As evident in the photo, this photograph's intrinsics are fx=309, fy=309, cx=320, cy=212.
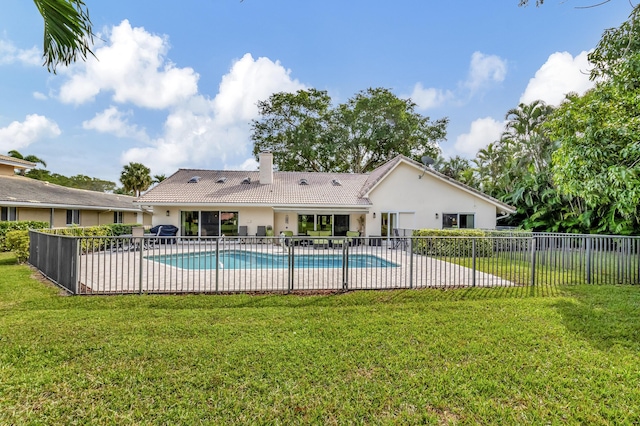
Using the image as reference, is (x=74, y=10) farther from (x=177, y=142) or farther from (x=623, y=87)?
(x=177, y=142)

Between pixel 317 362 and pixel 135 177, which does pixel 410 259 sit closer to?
pixel 317 362

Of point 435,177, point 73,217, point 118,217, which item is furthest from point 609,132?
point 118,217

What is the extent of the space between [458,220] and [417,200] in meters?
3.77

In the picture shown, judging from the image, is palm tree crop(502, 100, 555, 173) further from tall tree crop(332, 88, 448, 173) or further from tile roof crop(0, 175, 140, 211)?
tile roof crop(0, 175, 140, 211)

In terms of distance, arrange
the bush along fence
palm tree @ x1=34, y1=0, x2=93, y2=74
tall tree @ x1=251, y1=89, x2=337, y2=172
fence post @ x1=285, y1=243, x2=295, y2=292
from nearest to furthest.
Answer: palm tree @ x1=34, y1=0, x2=93, y2=74 → fence post @ x1=285, y1=243, x2=295, y2=292 → the bush along fence → tall tree @ x1=251, y1=89, x2=337, y2=172

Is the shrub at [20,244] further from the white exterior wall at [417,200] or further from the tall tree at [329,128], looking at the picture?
the tall tree at [329,128]

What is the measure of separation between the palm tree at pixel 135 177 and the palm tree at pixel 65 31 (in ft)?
170

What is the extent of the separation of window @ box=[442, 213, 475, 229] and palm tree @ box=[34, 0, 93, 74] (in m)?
24.7

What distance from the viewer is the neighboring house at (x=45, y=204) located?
71.1 feet

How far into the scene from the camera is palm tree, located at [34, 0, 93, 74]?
307cm

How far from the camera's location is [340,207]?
2372 cm

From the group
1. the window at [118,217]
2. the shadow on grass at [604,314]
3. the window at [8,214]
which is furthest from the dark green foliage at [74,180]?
the shadow on grass at [604,314]

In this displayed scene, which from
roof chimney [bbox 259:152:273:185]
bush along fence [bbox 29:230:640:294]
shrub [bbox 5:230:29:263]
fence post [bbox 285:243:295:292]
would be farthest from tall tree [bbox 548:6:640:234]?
shrub [bbox 5:230:29:263]

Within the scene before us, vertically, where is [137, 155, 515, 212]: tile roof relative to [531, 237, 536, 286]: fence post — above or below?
above
